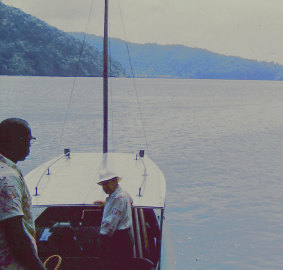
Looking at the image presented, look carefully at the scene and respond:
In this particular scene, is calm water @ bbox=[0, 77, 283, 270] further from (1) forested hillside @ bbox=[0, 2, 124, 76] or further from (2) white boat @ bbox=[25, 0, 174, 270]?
(1) forested hillside @ bbox=[0, 2, 124, 76]

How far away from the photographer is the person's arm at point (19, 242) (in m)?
2.56

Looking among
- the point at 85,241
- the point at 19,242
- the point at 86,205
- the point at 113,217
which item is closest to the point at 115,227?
the point at 113,217

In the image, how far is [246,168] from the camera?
25000 mm

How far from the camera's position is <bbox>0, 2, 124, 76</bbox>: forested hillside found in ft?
446

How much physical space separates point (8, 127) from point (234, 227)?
518 inches

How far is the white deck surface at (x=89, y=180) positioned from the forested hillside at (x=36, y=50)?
425ft

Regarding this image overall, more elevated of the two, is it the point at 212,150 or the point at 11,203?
the point at 11,203

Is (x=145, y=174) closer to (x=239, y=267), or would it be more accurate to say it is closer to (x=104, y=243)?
(x=104, y=243)

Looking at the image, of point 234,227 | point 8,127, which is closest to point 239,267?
point 234,227

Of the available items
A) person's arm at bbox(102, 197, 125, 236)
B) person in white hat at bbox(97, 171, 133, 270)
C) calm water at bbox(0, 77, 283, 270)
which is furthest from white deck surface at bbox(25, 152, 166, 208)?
calm water at bbox(0, 77, 283, 270)

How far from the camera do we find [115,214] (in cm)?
509

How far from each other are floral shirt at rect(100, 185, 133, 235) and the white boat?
78 centimetres

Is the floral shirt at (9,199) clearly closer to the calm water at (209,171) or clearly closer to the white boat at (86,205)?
the white boat at (86,205)

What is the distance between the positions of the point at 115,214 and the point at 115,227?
158mm
